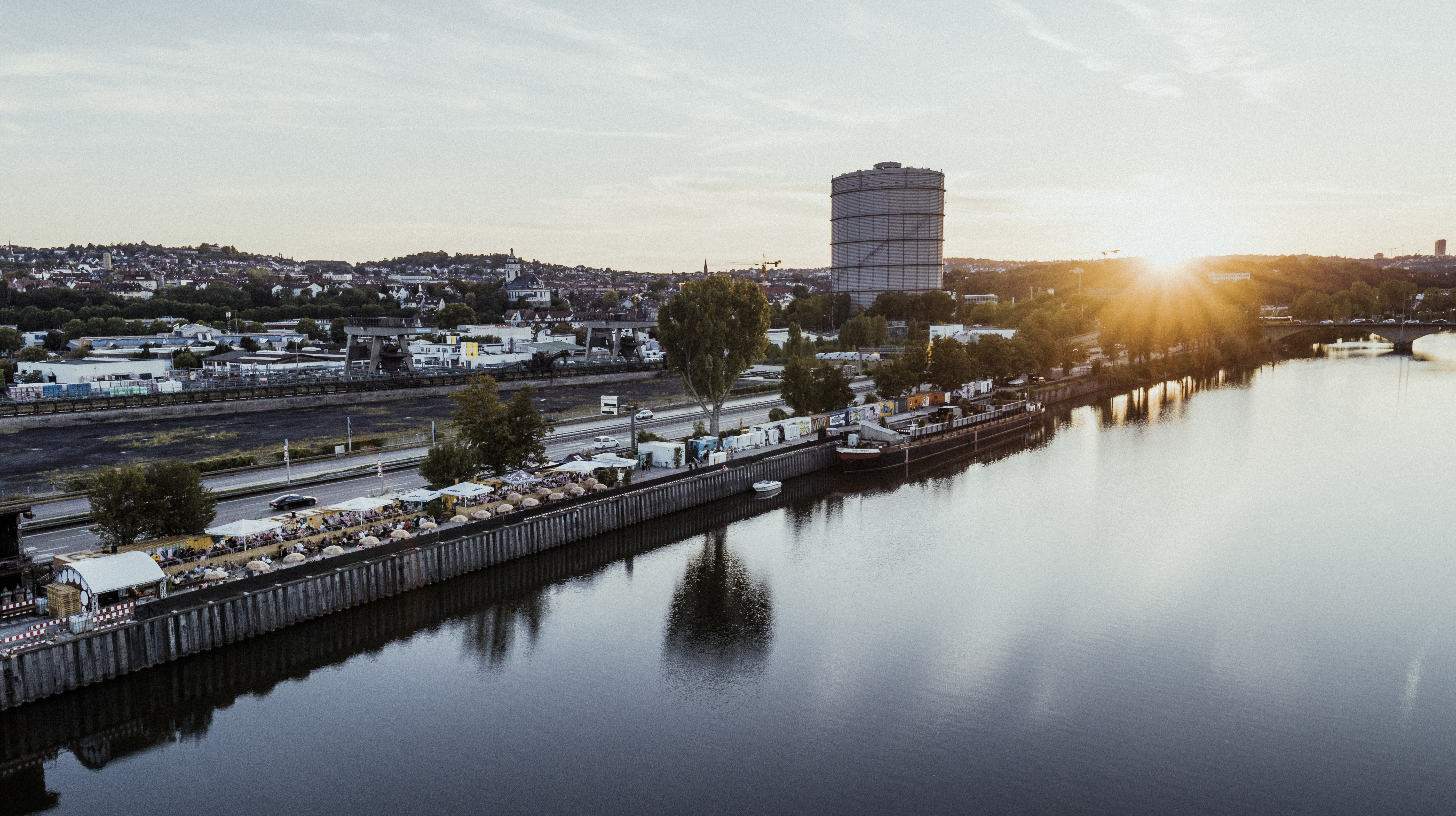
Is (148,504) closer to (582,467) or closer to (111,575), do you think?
(111,575)

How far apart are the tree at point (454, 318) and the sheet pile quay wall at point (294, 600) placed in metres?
127

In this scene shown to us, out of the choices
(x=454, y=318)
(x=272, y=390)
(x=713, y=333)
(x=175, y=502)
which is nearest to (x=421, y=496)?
(x=175, y=502)

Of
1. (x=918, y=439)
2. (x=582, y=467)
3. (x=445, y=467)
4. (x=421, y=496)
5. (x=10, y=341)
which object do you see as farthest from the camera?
(x=10, y=341)

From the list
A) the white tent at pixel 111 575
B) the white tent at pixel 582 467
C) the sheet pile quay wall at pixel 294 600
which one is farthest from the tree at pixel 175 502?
the white tent at pixel 582 467

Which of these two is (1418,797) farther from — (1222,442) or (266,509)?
(1222,442)

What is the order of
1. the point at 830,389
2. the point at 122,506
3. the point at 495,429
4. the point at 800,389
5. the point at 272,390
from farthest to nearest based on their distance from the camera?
1. the point at 272,390
2. the point at 830,389
3. the point at 800,389
4. the point at 495,429
5. the point at 122,506

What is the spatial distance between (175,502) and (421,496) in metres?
9.21

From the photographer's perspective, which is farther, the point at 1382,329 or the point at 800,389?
the point at 1382,329

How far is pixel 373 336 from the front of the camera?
96438 mm

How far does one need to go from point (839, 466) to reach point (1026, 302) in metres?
130

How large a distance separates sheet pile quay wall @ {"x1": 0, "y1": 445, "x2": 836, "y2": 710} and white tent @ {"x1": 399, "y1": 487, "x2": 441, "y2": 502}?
9.69ft

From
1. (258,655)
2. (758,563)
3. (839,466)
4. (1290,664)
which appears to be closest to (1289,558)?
(1290,664)

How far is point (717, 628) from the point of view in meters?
32.2

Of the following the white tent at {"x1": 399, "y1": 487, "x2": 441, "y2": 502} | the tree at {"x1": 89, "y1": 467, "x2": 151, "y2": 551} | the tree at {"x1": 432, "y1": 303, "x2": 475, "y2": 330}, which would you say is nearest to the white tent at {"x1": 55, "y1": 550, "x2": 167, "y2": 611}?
the tree at {"x1": 89, "y1": 467, "x2": 151, "y2": 551}
